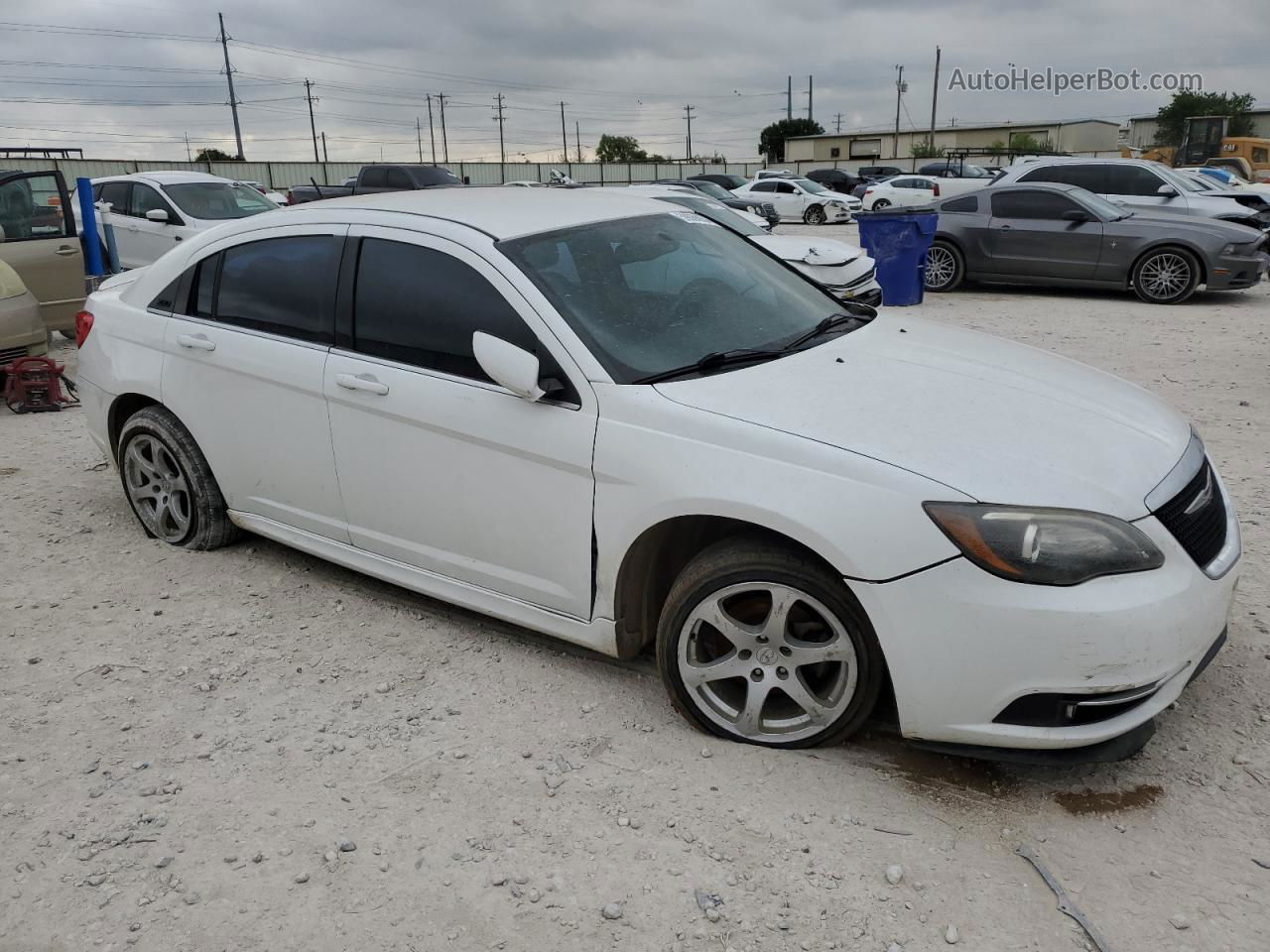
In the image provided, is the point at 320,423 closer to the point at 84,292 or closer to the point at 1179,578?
the point at 1179,578

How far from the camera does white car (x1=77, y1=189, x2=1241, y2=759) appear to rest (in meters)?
2.58

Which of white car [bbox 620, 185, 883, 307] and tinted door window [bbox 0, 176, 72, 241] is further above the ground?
tinted door window [bbox 0, 176, 72, 241]

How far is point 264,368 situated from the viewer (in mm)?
3965

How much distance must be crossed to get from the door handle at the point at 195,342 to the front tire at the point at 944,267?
35.3ft

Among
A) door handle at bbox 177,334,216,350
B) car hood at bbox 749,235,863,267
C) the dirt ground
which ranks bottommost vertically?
the dirt ground

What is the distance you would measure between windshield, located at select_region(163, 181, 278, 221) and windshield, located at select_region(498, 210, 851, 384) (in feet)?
33.6

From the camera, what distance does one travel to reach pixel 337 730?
327 cm

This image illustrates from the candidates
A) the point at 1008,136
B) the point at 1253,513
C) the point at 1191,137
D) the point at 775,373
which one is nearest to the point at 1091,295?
the point at 1253,513

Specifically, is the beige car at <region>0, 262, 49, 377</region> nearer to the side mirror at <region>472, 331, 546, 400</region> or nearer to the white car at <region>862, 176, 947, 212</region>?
the side mirror at <region>472, 331, 546, 400</region>

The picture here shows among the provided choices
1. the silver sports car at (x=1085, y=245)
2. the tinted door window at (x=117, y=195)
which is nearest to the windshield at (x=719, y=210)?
the silver sports car at (x=1085, y=245)

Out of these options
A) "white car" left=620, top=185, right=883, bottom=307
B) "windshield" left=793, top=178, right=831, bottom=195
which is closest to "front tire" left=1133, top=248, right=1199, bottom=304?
"white car" left=620, top=185, right=883, bottom=307

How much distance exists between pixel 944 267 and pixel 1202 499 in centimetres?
1113

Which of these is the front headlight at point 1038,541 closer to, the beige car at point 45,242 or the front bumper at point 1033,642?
the front bumper at point 1033,642

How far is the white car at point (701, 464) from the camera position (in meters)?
2.58
